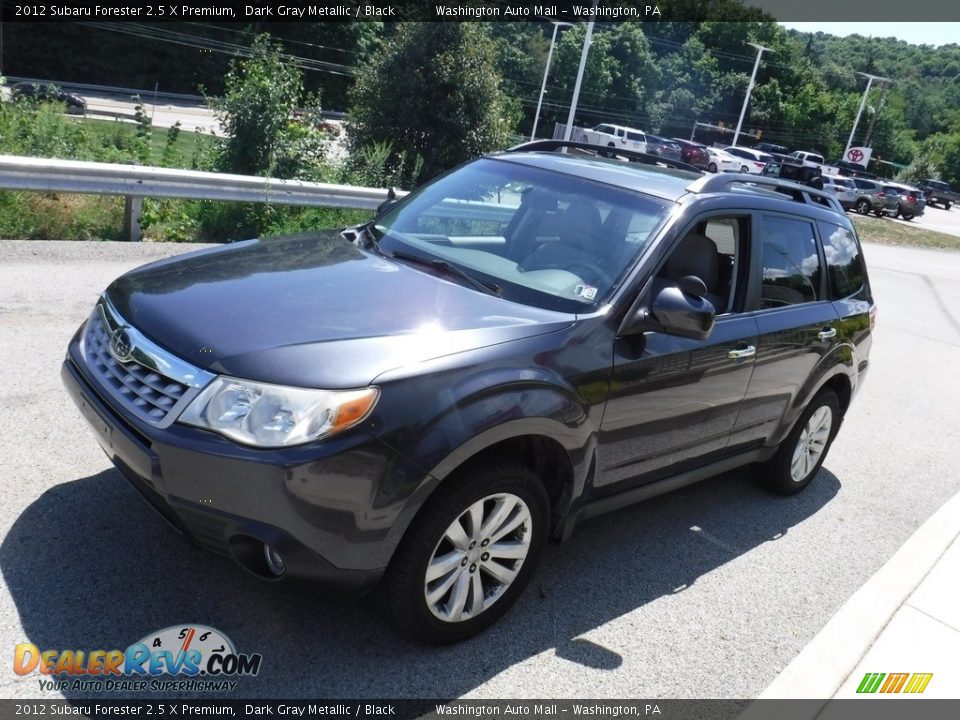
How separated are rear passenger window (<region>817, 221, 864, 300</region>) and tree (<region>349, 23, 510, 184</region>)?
1046 cm

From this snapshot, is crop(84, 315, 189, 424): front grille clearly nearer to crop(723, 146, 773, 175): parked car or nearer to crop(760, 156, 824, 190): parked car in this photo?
A: crop(760, 156, 824, 190): parked car

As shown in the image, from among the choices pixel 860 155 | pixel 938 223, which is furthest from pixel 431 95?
pixel 860 155

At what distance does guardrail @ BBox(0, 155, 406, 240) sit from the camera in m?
8.00

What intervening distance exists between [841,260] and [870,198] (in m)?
46.3

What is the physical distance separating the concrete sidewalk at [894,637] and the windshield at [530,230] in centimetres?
184

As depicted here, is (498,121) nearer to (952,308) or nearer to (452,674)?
(952,308)

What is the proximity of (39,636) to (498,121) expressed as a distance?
14.5m

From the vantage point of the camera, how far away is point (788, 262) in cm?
493

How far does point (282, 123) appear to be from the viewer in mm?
11375

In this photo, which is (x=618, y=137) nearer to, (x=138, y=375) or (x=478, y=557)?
(x=478, y=557)

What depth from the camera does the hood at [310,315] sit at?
2971 millimetres

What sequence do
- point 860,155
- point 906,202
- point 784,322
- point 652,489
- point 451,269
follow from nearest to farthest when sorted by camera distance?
point 451,269 < point 652,489 < point 784,322 < point 906,202 < point 860,155

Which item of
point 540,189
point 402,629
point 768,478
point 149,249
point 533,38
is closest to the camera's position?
point 402,629

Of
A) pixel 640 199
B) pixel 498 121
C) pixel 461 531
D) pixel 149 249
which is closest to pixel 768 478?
pixel 640 199
